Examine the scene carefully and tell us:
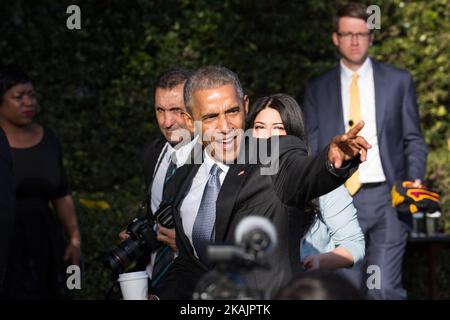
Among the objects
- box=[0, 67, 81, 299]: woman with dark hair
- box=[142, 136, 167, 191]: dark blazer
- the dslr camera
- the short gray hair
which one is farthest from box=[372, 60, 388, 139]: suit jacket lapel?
the short gray hair

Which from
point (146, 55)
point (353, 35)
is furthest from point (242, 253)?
point (146, 55)

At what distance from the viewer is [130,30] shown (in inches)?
362

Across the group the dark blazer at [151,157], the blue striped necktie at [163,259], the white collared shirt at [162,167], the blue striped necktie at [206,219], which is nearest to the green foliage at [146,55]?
the dark blazer at [151,157]

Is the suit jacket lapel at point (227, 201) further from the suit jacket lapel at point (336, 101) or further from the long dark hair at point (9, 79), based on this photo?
the suit jacket lapel at point (336, 101)

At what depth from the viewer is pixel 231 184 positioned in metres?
3.97

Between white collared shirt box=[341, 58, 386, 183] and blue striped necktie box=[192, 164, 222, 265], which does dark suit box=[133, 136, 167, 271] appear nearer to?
blue striped necktie box=[192, 164, 222, 265]

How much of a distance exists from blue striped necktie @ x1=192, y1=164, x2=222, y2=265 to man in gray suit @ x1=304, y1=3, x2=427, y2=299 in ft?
10.9

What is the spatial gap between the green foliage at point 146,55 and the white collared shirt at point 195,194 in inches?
172

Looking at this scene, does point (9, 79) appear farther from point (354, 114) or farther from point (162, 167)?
point (354, 114)

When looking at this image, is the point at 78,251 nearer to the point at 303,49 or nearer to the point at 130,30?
the point at 130,30

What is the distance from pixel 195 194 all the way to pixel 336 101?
11.4ft

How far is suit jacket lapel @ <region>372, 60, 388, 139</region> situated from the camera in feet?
24.8

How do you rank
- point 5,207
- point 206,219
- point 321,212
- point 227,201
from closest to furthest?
point 227,201
point 206,219
point 5,207
point 321,212

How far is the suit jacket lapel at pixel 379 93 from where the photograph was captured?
7574mm
